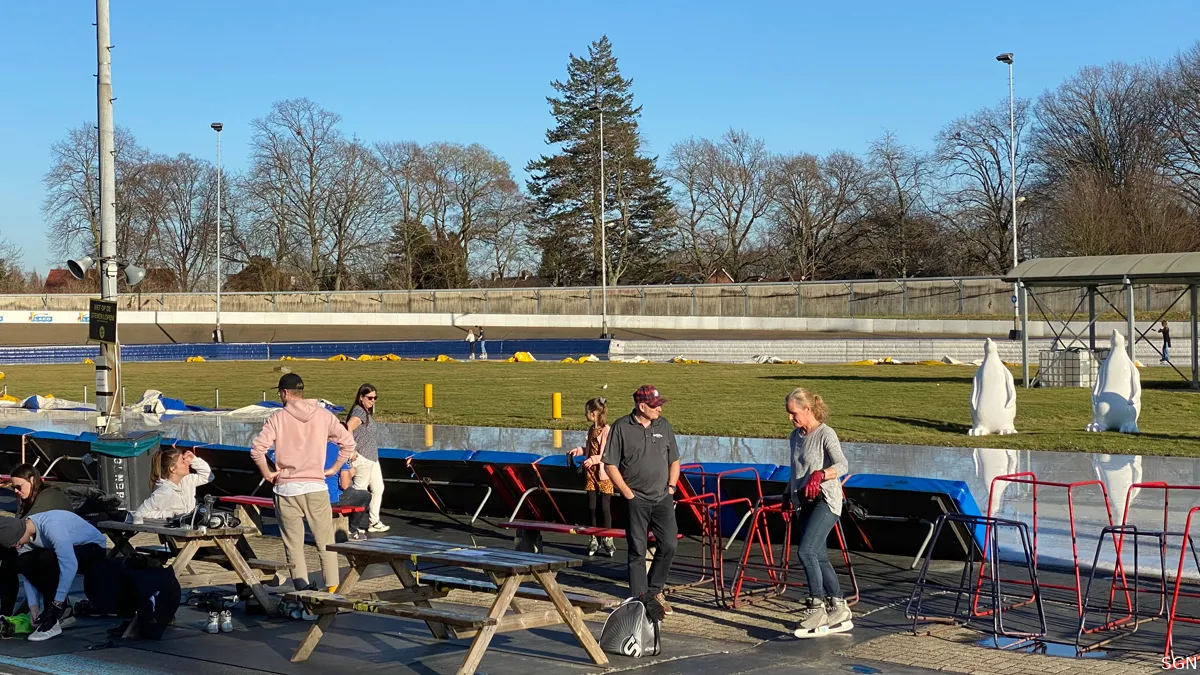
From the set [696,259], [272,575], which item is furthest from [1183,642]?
[696,259]

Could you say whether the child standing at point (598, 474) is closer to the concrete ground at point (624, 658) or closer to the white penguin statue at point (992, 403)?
the concrete ground at point (624, 658)

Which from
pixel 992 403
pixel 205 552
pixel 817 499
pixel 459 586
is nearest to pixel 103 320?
pixel 205 552

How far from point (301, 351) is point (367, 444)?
157 feet

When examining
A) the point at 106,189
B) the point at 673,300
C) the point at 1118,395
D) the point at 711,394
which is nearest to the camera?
the point at 106,189

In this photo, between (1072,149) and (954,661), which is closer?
(954,661)

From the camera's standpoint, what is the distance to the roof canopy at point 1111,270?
29.9 metres

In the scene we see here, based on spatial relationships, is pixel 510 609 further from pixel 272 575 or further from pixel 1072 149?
pixel 1072 149

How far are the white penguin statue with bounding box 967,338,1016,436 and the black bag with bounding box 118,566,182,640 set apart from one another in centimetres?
1611

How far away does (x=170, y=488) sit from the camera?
10234 mm

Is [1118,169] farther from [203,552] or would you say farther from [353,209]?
[203,552]

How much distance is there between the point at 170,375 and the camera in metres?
43.7

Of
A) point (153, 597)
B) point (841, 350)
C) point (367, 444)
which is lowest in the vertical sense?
point (153, 597)

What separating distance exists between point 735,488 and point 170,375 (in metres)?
35.2

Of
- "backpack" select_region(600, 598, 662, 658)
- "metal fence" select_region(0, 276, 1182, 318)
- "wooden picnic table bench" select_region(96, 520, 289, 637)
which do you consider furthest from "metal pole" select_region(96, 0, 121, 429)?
"metal fence" select_region(0, 276, 1182, 318)
